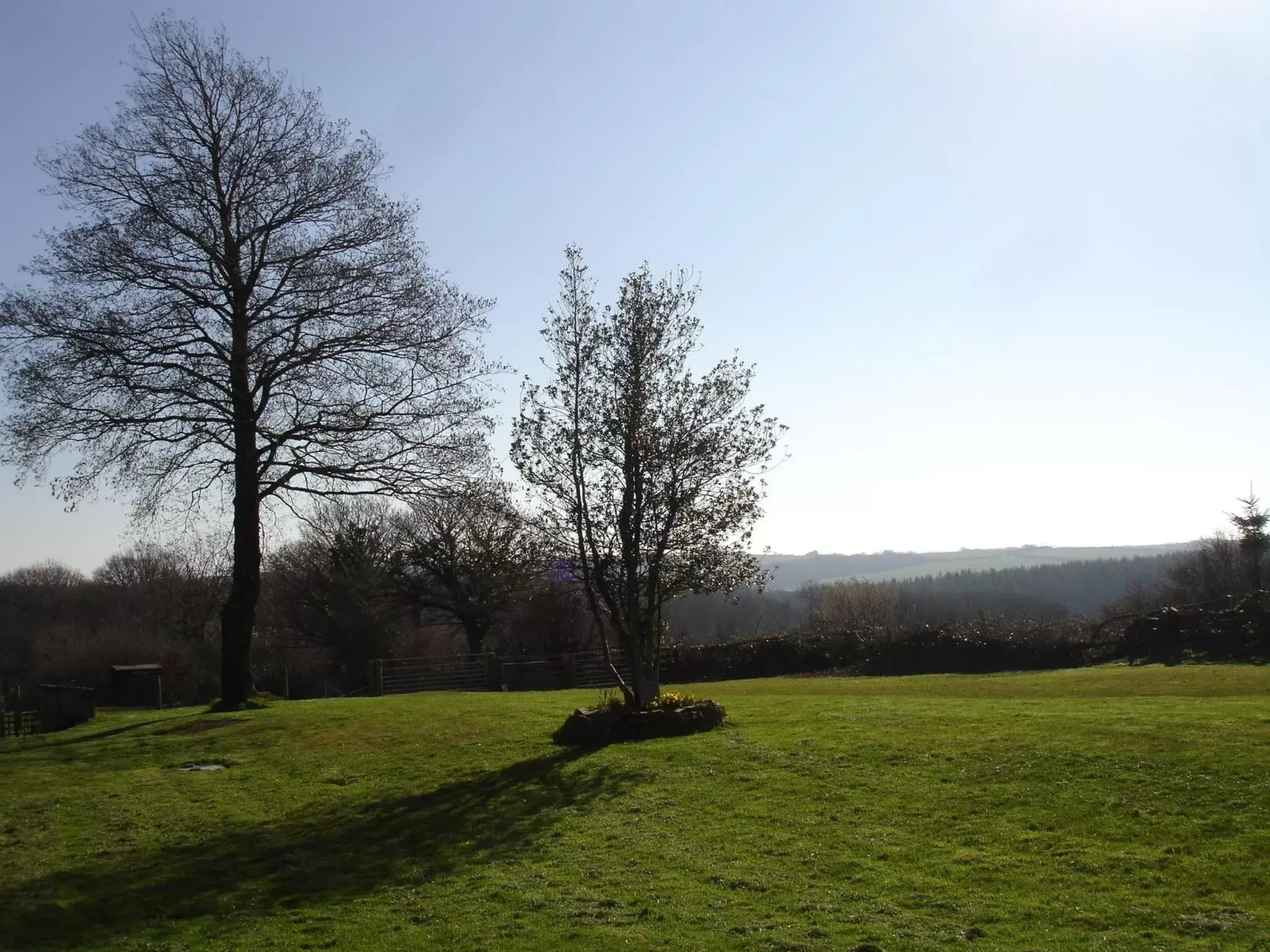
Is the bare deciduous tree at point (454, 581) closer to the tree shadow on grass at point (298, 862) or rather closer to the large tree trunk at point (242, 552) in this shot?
the large tree trunk at point (242, 552)

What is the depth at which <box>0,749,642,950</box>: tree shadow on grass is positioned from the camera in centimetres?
873

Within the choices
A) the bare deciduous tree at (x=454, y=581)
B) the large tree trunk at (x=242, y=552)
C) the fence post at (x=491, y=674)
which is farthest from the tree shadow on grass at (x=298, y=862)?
the bare deciduous tree at (x=454, y=581)

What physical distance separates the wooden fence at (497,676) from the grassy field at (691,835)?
15317 millimetres

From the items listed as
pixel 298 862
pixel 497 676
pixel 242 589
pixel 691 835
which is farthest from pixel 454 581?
pixel 691 835

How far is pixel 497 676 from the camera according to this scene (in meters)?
32.7

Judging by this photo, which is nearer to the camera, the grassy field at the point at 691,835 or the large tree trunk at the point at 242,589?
the grassy field at the point at 691,835

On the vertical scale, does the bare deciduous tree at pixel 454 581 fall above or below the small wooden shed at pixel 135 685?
above

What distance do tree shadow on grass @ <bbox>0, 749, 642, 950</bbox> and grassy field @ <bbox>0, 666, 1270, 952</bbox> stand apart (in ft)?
0.12

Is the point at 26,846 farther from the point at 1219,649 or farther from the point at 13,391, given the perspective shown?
the point at 1219,649

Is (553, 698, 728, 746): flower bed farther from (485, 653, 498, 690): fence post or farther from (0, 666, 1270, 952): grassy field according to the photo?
(485, 653, 498, 690): fence post

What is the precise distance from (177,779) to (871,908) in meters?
10.5

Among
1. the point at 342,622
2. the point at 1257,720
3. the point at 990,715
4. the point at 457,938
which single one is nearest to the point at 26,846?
the point at 457,938

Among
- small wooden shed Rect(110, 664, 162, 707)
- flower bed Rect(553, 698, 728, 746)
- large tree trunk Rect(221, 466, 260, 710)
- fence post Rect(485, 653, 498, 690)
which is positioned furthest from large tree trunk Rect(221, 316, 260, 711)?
fence post Rect(485, 653, 498, 690)

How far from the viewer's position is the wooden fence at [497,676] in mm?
32438
